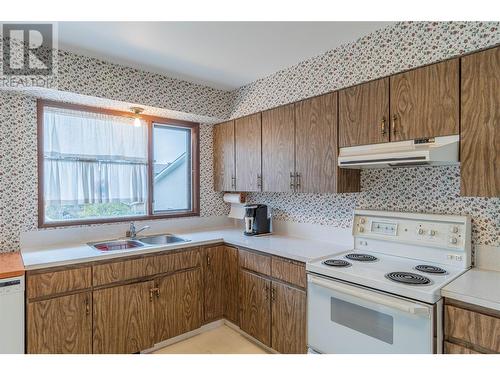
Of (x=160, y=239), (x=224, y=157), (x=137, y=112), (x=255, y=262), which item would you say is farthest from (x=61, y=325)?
(x=224, y=157)

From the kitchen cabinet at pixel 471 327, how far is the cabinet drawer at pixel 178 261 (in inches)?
73.4

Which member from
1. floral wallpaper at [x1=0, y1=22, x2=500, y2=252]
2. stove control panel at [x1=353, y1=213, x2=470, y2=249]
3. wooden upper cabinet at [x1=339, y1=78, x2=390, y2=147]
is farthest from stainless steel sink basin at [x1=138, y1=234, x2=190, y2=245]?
wooden upper cabinet at [x1=339, y1=78, x2=390, y2=147]

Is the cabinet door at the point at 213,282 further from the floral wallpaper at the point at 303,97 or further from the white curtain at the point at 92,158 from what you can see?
the white curtain at the point at 92,158

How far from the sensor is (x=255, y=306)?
2.49 meters

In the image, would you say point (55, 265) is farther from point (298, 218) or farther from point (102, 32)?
point (298, 218)

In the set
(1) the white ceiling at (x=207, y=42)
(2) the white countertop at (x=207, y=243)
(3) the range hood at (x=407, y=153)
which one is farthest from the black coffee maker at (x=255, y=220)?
(1) the white ceiling at (x=207, y=42)

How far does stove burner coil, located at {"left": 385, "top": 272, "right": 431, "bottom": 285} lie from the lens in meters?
1.58

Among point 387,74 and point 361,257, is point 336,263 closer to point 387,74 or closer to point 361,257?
point 361,257

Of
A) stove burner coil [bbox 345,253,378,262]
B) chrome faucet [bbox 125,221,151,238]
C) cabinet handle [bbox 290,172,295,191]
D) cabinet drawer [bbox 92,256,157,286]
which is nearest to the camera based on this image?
stove burner coil [bbox 345,253,378,262]

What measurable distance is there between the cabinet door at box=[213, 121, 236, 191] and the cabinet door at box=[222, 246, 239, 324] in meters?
0.76

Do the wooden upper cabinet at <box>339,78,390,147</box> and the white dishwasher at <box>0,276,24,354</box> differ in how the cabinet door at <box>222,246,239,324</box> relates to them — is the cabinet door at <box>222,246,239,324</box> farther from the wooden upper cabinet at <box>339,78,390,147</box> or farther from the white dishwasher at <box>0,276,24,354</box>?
the white dishwasher at <box>0,276,24,354</box>

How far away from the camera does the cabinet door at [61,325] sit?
191 cm

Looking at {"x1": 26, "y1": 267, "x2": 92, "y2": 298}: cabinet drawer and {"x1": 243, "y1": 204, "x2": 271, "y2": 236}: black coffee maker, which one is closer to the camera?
{"x1": 26, "y1": 267, "x2": 92, "y2": 298}: cabinet drawer

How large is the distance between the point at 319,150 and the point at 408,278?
1.09 meters
